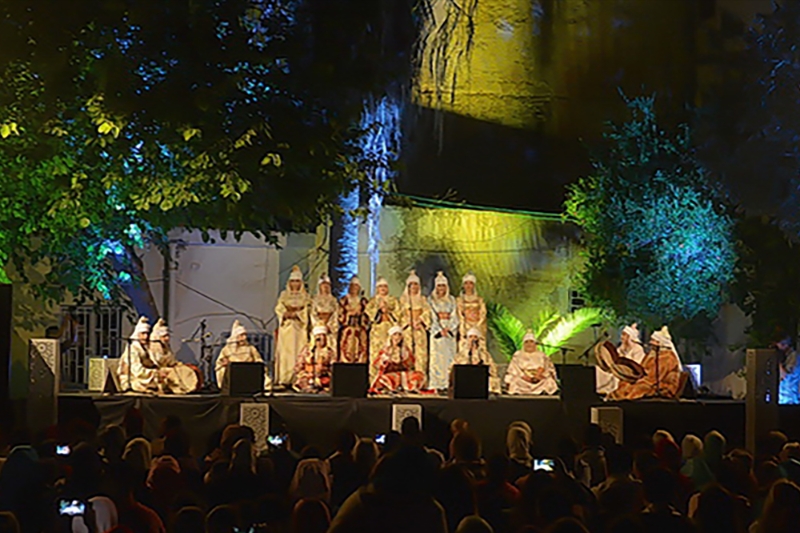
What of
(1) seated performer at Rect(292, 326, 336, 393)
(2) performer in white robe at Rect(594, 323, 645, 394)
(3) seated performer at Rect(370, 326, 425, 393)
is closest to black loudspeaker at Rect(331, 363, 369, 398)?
(3) seated performer at Rect(370, 326, 425, 393)

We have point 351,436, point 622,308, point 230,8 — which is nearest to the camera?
point 351,436

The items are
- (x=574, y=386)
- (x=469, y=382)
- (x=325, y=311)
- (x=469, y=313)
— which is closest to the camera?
(x=469, y=382)

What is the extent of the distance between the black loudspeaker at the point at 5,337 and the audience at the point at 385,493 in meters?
3.45

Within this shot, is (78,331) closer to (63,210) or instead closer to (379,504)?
(63,210)

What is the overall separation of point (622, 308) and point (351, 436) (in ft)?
47.2

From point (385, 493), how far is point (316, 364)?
40.1 ft

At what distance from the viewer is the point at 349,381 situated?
53.7 feet

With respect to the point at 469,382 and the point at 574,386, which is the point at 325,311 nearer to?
the point at 469,382

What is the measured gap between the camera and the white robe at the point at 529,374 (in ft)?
60.8

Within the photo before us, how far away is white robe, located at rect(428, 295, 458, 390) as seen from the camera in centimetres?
1892

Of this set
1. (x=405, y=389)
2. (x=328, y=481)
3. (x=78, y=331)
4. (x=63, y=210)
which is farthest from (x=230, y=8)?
(x=78, y=331)

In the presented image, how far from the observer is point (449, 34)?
927 inches

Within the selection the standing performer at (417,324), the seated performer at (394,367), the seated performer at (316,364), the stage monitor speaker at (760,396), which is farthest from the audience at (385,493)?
the standing performer at (417,324)

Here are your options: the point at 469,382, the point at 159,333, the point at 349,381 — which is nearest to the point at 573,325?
the point at 469,382
